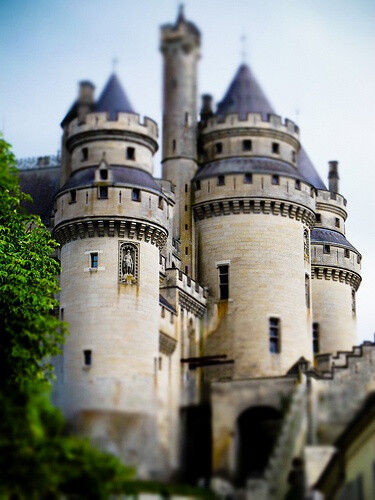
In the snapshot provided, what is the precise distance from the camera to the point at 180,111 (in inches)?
2484

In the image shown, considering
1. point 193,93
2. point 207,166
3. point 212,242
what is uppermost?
point 193,93

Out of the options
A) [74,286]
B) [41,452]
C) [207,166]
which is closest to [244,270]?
[207,166]

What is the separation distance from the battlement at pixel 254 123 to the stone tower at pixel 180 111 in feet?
4.04

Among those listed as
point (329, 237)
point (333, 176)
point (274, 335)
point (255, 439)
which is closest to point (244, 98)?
point (329, 237)

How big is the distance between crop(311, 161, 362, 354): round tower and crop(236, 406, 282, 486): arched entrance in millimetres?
33631

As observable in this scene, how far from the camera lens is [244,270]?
5844 cm

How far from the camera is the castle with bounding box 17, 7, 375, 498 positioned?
168ft

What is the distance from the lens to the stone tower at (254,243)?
190 ft

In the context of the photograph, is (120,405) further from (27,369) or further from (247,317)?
(247,317)

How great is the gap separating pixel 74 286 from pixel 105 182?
4830 millimetres

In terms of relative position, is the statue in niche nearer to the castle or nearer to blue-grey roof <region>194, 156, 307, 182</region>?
the castle

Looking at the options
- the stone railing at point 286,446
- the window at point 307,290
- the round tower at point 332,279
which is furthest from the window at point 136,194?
the stone railing at point 286,446

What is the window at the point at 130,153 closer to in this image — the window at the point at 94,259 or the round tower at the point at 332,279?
the window at the point at 94,259

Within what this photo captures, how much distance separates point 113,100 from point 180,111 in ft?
24.2
